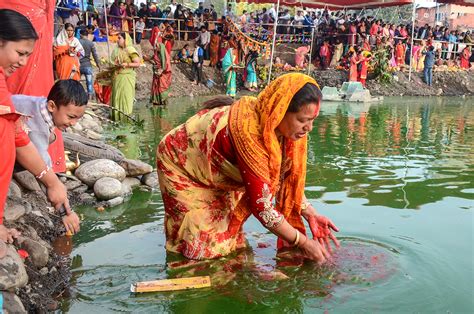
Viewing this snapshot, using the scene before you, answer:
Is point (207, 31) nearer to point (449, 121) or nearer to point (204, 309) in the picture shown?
point (449, 121)

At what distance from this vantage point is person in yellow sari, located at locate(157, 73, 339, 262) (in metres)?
2.90

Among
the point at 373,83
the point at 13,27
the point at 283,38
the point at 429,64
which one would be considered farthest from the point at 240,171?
the point at 429,64

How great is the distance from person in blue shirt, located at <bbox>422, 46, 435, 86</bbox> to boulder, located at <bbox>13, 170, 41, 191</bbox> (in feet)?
67.6

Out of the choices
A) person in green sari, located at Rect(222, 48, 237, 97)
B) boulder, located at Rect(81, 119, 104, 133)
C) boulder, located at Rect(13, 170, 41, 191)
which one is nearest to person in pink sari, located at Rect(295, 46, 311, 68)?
person in green sari, located at Rect(222, 48, 237, 97)

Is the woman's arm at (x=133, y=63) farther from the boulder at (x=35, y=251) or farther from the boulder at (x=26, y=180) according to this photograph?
the boulder at (x=35, y=251)

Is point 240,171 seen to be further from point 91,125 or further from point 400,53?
point 400,53

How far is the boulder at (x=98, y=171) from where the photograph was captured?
5070mm

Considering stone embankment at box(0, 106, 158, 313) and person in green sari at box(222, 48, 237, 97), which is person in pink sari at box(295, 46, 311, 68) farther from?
stone embankment at box(0, 106, 158, 313)

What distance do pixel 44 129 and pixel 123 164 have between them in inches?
78.7

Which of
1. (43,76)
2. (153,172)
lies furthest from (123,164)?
(43,76)

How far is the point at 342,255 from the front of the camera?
3.64m

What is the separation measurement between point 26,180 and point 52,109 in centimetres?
103

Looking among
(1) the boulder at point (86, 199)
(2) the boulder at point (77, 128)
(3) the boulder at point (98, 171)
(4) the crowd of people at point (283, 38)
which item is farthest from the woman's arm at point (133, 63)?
(4) the crowd of people at point (283, 38)

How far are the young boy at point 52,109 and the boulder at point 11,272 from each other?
23.9 inches
